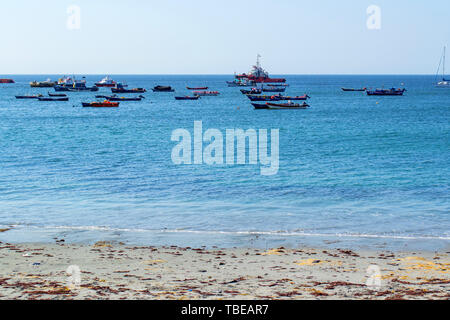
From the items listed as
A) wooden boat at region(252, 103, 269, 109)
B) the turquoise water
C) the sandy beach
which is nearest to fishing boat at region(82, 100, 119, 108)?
wooden boat at region(252, 103, 269, 109)

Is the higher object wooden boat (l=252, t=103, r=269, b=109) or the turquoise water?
wooden boat (l=252, t=103, r=269, b=109)

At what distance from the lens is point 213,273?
46.9 ft

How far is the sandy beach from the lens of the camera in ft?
40.0

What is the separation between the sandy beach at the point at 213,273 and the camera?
12188mm

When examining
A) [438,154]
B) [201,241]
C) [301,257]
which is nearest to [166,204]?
[201,241]

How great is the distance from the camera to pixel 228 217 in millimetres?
22641

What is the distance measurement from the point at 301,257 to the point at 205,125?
58.4 m

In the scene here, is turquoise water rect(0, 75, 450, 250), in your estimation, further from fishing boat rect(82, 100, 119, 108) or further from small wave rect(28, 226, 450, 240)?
fishing boat rect(82, 100, 119, 108)

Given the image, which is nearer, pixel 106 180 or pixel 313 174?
pixel 106 180

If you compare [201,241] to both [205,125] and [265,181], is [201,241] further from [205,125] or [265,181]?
[205,125]

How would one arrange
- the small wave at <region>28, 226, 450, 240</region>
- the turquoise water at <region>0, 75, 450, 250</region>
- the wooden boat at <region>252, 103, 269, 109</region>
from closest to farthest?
the small wave at <region>28, 226, 450, 240</region>, the turquoise water at <region>0, 75, 450, 250</region>, the wooden boat at <region>252, 103, 269, 109</region>

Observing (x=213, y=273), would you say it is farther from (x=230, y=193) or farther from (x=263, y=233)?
(x=230, y=193)

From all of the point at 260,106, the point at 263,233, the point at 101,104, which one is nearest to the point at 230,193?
the point at 263,233
